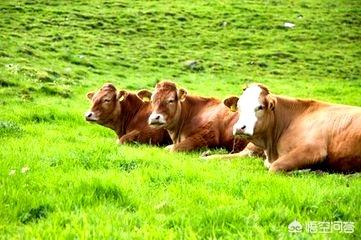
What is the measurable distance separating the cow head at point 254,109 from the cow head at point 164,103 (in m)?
2.89

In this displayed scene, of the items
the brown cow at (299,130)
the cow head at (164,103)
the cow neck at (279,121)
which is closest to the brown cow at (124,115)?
the cow head at (164,103)

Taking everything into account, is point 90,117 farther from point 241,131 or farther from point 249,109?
point 241,131

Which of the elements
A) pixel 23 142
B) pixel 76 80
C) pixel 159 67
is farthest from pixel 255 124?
pixel 159 67

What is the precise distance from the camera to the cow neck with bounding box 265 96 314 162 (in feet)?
35.9

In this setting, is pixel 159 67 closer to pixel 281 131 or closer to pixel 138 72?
pixel 138 72

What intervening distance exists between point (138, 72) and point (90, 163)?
25384mm

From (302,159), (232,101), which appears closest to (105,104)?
(232,101)

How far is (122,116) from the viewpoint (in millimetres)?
15188

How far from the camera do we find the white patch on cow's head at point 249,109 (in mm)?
10117

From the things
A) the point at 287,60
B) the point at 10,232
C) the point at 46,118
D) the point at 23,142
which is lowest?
the point at 287,60

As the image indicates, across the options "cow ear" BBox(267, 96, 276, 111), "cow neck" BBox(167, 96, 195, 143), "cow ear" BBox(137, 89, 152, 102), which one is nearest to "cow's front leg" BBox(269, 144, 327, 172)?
"cow ear" BBox(267, 96, 276, 111)

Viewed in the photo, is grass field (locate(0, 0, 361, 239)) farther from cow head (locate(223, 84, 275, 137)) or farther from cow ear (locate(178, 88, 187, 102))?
cow ear (locate(178, 88, 187, 102))

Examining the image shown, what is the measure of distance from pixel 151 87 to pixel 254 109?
19.3m

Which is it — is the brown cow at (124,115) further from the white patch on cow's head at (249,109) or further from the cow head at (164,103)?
the white patch on cow's head at (249,109)
